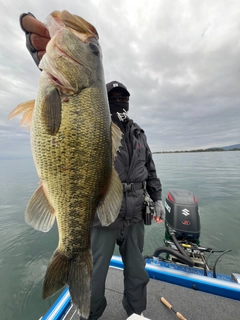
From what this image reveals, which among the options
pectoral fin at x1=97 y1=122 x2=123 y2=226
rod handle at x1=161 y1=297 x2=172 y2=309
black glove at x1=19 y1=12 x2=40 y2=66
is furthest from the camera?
rod handle at x1=161 y1=297 x2=172 y2=309

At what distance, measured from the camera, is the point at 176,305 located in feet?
8.22

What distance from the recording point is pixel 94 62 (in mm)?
1431

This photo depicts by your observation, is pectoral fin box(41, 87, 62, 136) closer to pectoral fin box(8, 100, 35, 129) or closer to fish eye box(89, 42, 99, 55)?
pectoral fin box(8, 100, 35, 129)

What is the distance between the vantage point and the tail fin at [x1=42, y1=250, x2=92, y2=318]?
132 cm

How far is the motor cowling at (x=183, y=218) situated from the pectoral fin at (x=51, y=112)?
313cm

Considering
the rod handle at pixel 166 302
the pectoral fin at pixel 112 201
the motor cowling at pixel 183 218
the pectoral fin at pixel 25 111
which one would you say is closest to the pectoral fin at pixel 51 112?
the pectoral fin at pixel 25 111

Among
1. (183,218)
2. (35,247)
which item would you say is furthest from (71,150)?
(35,247)

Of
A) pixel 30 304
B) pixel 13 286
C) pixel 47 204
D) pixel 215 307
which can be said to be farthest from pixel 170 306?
pixel 13 286

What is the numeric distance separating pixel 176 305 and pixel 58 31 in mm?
3555

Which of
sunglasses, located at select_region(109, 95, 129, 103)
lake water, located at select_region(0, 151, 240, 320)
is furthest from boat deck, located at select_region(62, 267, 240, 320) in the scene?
sunglasses, located at select_region(109, 95, 129, 103)

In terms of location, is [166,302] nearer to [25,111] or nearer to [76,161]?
[76,161]

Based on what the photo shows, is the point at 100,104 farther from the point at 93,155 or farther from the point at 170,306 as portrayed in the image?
the point at 170,306

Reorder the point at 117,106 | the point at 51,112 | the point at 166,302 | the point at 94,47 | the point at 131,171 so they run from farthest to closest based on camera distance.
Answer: the point at 166,302 < the point at 117,106 < the point at 131,171 < the point at 94,47 < the point at 51,112

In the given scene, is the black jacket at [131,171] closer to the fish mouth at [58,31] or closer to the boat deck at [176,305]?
the fish mouth at [58,31]
